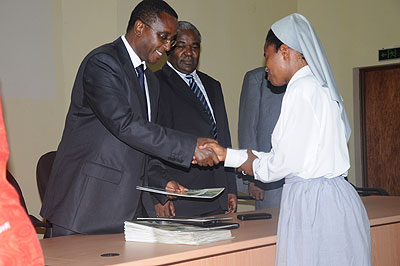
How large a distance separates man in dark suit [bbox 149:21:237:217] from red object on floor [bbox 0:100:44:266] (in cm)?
287

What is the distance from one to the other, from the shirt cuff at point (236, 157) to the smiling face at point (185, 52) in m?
1.39

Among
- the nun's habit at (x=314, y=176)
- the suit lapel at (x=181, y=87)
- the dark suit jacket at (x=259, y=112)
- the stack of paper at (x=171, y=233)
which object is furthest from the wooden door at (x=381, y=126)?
the stack of paper at (x=171, y=233)

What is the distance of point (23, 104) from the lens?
5383mm

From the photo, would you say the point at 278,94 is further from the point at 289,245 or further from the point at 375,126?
the point at 375,126

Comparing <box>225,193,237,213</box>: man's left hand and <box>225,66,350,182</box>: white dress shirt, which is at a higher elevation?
<box>225,66,350,182</box>: white dress shirt

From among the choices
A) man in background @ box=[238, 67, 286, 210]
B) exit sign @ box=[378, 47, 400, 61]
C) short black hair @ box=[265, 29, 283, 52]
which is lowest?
man in background @ box=[238, 67, 286, 210]

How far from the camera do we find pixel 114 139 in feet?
9.71

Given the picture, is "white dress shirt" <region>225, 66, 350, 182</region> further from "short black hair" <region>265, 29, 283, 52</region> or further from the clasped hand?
the clasped hand

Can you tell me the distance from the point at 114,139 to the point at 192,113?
1.32 metres

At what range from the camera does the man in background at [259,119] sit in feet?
14.3

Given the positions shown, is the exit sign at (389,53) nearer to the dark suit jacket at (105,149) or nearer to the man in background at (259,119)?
the man in background at (259,119)

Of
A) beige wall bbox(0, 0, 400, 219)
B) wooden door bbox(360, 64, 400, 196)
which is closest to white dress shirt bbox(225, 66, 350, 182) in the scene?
beige wall bbox(0, 0, 400, 219)

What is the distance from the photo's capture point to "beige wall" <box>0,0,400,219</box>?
5434 mm

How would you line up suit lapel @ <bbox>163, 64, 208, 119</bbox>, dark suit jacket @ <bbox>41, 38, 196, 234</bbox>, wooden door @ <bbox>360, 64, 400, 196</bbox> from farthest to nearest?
wooden door @ <bbox>360, 64, 400, 196</bbox> → suit lapel @ <bbox>163, 64, 208, 119</bbox> → dark suit jacket @ <bbox>41, 38, 196, 234</bbox>
